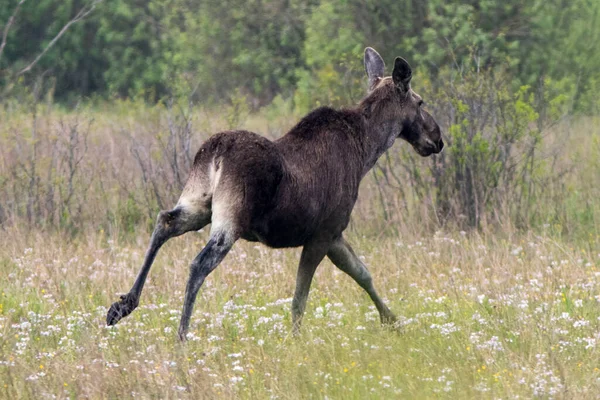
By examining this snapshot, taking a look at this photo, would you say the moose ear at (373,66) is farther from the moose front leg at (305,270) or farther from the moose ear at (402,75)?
the moose front leg at (305,270)

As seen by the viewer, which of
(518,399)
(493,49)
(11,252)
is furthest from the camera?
(493,49)

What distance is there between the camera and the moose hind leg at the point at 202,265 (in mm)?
5859

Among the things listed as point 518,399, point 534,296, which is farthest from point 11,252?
point 518,399

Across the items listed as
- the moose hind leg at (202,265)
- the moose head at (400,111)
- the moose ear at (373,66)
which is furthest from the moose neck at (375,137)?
the moose hind leg at (202,265)

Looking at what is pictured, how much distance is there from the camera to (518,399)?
4785 mm

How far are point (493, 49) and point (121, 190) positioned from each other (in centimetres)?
1052

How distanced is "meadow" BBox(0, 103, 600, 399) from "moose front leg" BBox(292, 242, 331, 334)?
142 mm

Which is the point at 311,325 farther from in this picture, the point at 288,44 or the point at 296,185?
the point at 288,44

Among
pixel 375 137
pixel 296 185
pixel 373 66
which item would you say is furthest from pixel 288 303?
pixel 373 66

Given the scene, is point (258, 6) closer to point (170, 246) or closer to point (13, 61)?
point (13, 61)

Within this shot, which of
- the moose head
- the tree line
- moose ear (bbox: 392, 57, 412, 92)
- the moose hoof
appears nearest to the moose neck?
the moose head

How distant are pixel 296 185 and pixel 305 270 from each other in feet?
2.74

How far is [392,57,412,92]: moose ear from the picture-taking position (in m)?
7.13

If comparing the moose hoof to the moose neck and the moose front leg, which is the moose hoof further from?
the moose neck
